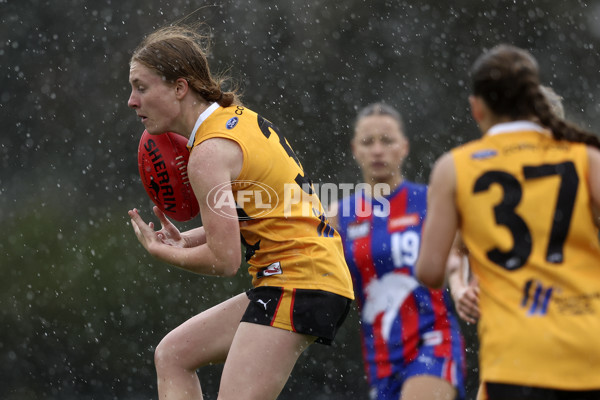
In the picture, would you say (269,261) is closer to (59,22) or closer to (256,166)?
(256,166)

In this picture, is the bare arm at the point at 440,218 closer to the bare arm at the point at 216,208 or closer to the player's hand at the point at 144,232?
the bare arm at the point at 216,208

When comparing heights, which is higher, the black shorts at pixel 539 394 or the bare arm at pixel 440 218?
the bare arm at pixel 440 218

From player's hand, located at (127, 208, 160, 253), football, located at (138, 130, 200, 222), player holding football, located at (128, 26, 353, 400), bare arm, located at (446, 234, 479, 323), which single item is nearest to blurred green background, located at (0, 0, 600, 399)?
football, located at (138, 130, 200, 222)

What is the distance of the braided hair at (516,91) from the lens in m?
2.50

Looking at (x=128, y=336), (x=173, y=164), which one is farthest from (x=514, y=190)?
(x=128, y=336)

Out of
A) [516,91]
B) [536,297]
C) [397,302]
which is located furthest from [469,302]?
[397,302]

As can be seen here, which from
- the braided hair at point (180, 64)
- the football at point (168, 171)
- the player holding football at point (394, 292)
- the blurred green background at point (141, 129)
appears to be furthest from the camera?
the blurred green background at point (141, 129)

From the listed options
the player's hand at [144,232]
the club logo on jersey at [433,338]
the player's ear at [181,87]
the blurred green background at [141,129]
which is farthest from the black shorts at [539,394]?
the blurred green background at [141,129]

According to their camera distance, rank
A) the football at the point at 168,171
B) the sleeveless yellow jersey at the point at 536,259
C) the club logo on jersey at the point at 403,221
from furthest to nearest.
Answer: the club logo on jersey at the point at 403,221 < the football at the point at 168,171 < the sleeveless yellow jersey at the point at 536,259

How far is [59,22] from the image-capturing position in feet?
29.2

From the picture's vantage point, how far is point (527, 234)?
2426 millimetres

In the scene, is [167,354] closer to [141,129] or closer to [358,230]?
[358,230]

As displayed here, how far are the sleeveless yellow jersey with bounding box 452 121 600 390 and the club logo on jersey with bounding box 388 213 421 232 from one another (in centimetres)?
166

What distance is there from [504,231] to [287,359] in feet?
4.19
